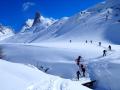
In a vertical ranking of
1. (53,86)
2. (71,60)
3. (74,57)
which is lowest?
(53,86)

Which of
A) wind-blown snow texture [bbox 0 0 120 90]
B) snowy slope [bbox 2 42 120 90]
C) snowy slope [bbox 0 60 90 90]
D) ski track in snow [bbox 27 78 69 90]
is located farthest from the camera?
snowy slope [bbox 2 42 120 90]


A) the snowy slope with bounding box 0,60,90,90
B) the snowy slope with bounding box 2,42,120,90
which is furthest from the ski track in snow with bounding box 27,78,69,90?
the snowy slope with bounding box 2,42,120,90

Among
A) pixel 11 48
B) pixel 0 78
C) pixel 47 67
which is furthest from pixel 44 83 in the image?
pixel 11 48

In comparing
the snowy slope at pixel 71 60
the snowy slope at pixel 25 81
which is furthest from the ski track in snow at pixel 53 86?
the snowy slope at pixel 71 60

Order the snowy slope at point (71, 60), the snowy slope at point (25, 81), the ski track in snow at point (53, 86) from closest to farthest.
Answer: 1. the snowy slope at point (25, 81)
2. the ski track in snow at point (53, 86)
3. the snowy slope at point (71, 60)

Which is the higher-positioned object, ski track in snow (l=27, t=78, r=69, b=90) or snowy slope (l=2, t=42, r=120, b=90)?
snowy slope (l=2, t=42, r=120, b=90)

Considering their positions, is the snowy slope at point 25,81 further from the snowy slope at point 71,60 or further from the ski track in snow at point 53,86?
the snowy slope at point 71,60

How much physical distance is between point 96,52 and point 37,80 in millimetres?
52428

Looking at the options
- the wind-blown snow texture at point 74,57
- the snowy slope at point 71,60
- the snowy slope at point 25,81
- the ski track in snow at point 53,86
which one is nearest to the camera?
the snowy slope at point 25,81

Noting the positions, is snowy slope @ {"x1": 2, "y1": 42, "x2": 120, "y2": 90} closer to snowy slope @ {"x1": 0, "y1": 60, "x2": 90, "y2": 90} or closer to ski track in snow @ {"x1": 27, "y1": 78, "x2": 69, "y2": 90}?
ski track in snow @ {"x1": 27, "y1": 78, "x2": 69, "y2": 90}

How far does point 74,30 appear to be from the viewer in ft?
595

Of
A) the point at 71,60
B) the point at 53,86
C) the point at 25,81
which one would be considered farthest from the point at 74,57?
the point at 25,81

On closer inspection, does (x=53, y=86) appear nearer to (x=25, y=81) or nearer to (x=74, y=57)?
(x=25, y=81)

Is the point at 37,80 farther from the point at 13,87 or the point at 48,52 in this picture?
the point at 48,52
